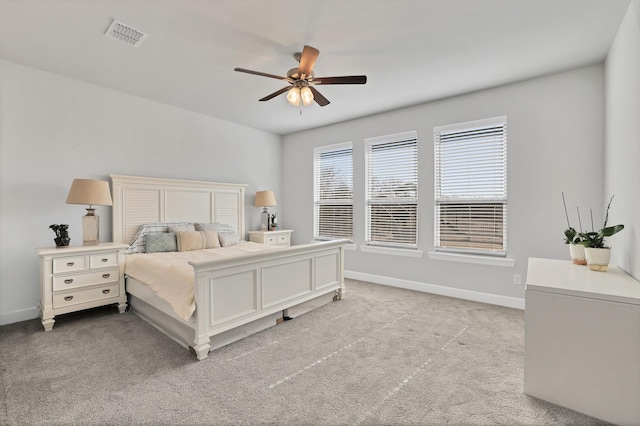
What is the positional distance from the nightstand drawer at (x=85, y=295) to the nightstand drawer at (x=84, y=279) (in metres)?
0.07

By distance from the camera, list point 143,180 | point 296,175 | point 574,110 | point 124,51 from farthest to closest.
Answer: point 296,175, point 143,180, point 574,110, point 124,51

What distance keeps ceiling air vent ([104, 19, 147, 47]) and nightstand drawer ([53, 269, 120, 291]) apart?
2.42 metres

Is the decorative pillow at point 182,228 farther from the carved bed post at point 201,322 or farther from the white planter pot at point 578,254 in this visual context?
the white planter pot at point 578,254

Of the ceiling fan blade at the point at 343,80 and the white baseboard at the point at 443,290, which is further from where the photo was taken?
the white baseboard at the point at 443,290

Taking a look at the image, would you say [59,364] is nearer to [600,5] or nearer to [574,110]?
[600,5]

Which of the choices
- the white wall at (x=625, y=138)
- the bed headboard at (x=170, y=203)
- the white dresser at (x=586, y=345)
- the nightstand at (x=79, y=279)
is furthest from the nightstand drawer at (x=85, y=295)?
the white wall at (x=625, y=138)

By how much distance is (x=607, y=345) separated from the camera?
5.59 ft

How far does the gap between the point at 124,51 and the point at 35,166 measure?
1.71m

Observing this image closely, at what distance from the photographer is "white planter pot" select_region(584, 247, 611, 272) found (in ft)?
7.09

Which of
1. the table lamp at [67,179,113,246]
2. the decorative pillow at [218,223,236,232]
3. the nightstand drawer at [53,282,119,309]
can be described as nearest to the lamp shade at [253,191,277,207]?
the decorative pillow at [218,223,236,232]

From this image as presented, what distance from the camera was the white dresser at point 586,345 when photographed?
65.1 inches

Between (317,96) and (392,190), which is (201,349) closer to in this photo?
(317,96)

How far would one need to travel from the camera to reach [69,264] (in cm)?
311

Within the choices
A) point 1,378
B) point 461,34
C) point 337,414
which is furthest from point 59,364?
point 461,34
